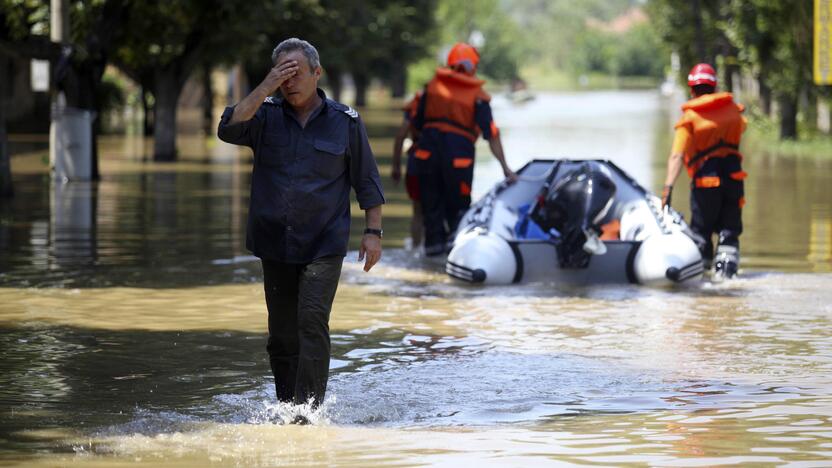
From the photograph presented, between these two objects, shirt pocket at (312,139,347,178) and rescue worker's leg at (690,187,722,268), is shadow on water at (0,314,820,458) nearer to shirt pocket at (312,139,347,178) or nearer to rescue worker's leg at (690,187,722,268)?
shirt pocket at (312,139,347,178)

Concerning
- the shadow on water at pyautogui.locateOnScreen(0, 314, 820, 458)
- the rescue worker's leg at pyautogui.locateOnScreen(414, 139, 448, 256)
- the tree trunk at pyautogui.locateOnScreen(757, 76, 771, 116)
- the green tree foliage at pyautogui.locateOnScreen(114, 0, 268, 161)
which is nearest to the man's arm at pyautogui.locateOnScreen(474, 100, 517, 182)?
the rescue worker's leg at pyautogui.locateOnScreen(414, 139, 448, 256)

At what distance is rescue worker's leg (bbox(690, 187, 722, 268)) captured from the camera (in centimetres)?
1512

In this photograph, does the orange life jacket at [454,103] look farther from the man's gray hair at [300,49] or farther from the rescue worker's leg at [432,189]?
the man's gray hair at [300,49]

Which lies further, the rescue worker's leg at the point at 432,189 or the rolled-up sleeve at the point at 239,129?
the rescue worker's leg at the point at 432,189

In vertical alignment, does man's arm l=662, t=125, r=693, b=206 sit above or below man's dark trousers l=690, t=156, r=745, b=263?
above

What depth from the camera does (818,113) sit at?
44.8m

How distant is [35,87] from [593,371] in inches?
622

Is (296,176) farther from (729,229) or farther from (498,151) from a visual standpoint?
(498,151)

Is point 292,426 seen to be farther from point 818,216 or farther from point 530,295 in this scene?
point 818,216

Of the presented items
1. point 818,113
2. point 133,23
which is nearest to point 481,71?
point 818,113

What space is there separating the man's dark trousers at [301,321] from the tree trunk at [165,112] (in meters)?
24.4

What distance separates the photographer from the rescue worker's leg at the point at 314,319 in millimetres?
8406

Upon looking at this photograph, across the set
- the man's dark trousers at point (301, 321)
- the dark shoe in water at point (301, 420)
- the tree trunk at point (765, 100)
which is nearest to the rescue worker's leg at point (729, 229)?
the man's dark trousers at point (301, 321)

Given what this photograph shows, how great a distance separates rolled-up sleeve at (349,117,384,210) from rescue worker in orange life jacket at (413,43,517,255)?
7.35 metres
